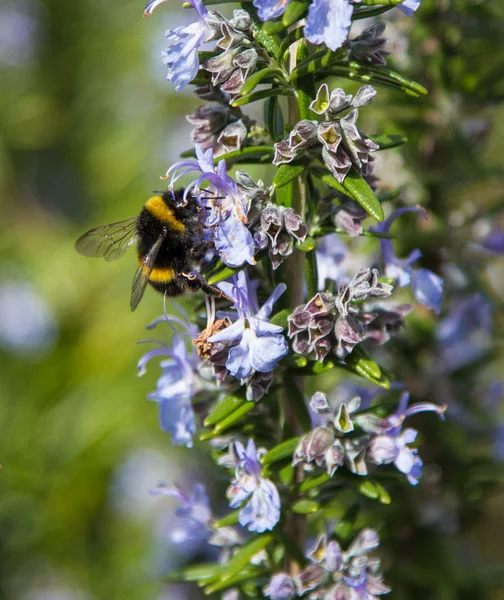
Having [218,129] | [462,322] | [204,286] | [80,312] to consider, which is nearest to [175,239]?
[204,286]

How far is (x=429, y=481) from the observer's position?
7.33 ft

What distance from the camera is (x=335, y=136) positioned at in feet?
4.05

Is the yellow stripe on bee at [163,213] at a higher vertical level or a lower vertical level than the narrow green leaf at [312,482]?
higher

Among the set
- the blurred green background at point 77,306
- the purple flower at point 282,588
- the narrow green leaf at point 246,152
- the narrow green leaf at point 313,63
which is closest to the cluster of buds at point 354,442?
the purple flower at point 282,588

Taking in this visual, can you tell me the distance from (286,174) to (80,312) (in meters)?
4.25

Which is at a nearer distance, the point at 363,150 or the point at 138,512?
the point at 363,150

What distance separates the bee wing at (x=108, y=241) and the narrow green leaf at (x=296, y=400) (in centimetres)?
61

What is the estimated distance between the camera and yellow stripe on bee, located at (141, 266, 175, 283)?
1.59 m

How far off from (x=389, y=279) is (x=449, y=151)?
101cm

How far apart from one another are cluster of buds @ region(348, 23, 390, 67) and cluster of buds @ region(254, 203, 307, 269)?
0.30 metres

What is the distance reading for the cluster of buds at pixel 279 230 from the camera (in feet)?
4.18

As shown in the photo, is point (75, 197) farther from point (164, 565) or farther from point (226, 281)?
point (226, 281)

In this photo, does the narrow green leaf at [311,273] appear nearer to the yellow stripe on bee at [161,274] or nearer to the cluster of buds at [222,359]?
the cluster of buds at [222,359]

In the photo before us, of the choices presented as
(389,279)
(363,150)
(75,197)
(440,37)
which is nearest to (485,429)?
(389,279)
